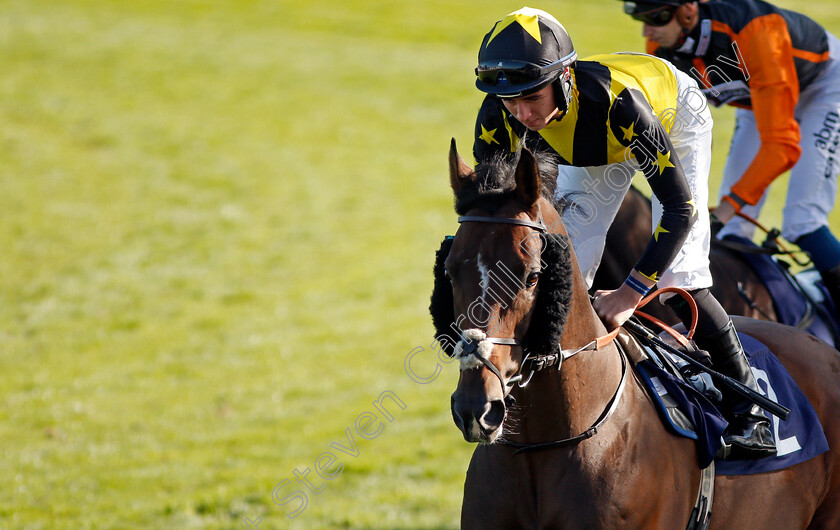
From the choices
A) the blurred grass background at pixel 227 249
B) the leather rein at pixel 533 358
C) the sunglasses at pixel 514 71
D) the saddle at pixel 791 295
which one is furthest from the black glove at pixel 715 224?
the blurred grass background at pixel 227 249

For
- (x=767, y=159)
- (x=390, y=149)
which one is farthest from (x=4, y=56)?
(x=767, y=159)

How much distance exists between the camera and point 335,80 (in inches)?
810

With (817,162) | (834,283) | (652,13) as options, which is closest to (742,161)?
(817,162)

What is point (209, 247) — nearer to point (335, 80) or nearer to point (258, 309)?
point (258, 309)

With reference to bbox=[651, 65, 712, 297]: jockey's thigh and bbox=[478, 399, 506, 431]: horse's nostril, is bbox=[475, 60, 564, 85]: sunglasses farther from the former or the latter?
bbox=[478, 399, 506, 431]: horse's nostril

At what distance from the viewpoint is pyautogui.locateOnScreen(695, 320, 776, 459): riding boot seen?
10.4 feet

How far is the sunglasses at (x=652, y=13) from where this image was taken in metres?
4.75

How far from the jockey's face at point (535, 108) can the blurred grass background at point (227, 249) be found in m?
3.82

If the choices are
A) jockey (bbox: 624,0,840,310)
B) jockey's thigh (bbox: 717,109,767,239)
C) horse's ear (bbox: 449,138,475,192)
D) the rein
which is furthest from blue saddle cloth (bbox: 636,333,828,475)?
jockey's thigh (bbox: 717,109,767,239)

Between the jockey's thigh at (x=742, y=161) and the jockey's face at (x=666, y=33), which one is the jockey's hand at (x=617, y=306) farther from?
the jockey's thigh at (x=742, y=161)

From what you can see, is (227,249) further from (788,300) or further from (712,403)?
(712,403)

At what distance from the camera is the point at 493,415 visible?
2291mm

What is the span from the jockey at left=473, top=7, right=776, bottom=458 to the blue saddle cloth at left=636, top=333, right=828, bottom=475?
0.09 meters

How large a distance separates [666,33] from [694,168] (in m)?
1.73
